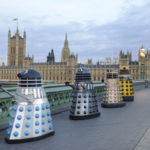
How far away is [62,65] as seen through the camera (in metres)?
86.8

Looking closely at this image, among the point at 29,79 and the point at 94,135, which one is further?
the point at 94,135

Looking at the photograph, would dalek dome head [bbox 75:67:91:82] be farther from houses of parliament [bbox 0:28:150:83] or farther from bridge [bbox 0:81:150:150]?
houses of parliament [bbox 0:28:150:83]

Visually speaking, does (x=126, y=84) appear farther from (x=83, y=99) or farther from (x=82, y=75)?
(x=83, y=99)

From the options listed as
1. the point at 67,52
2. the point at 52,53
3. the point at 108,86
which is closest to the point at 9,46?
the point at 52,53

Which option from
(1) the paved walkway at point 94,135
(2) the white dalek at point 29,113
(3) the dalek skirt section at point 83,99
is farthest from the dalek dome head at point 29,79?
(3) the dalek skirt section at point 83,99

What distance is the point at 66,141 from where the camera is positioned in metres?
4.20

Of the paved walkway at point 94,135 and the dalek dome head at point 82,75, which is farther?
the dalek dome head at point 82,75

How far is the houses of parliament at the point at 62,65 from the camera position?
73750mm

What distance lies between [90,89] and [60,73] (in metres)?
80.8

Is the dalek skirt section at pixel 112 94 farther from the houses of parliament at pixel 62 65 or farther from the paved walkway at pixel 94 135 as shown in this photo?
the houses of parliament at pixel 62 65

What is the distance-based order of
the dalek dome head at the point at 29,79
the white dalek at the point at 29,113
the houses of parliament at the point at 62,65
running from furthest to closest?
the houses of parliament at the point at 62,65 → the dalek dome head at the point at 29,79 → the white dalek at the point at 29,113

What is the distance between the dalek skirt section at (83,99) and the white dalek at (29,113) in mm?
1693

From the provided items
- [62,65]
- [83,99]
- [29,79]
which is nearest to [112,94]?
[83,99]

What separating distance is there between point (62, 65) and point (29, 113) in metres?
82.9
